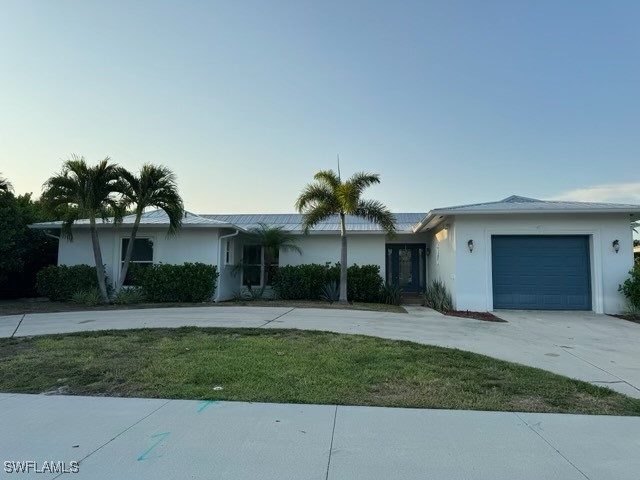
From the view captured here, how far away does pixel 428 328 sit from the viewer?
927cm

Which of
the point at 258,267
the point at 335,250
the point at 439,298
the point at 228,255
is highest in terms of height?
the point at 335,250

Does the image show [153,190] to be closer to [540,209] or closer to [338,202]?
[338,202]

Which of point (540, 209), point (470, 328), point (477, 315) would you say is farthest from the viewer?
point (540, 209)

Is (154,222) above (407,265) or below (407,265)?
above

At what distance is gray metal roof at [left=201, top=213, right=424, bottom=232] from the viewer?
1767 cm

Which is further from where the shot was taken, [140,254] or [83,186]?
[140,254]

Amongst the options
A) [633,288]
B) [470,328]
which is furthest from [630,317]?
[470,328]

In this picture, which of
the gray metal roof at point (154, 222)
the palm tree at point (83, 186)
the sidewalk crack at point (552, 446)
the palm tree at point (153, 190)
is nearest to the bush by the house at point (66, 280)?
the gray metal roof at point (154, 222)

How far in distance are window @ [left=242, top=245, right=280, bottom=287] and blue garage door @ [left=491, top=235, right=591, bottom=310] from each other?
341 inches

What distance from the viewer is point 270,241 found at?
646 inches

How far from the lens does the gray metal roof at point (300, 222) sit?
17.7m

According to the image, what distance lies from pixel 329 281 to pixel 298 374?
10660 millimetres

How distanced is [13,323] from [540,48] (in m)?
14.9

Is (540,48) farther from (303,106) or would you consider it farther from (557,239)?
(303,106)
